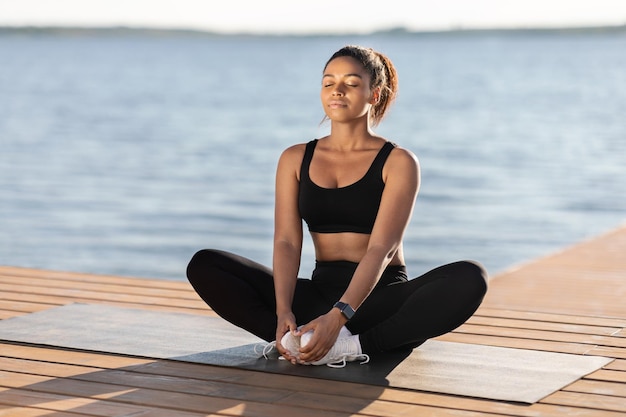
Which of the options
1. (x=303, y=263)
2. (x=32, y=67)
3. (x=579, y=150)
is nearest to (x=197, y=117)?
(x=579, y=150)

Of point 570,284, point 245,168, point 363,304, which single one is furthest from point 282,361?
point 245,168

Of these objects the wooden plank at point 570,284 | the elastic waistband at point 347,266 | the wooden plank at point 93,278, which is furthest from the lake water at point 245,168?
the elastic waistband at point 347,266

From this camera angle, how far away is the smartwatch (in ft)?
9.86

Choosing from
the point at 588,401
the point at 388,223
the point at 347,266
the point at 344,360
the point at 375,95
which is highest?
the point at 375,95

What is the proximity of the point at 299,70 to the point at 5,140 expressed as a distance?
35.3 metres

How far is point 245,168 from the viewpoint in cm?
1497

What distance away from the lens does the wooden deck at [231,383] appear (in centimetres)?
270

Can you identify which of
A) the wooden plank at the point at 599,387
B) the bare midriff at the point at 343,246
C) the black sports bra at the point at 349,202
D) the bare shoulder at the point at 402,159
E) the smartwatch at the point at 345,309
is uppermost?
the bare shoulder at the point at 402,159

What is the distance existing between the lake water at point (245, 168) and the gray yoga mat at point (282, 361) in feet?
Answer: 13.6

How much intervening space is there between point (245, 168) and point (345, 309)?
12026 millimetres

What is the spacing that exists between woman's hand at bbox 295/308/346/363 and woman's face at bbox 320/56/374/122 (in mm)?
563

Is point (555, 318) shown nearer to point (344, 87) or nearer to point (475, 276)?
point (475, 276)

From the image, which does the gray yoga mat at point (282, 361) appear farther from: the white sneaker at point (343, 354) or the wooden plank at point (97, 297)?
the wooden plank at point (97, 297)

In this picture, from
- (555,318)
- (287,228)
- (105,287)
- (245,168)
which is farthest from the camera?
(245,168)
